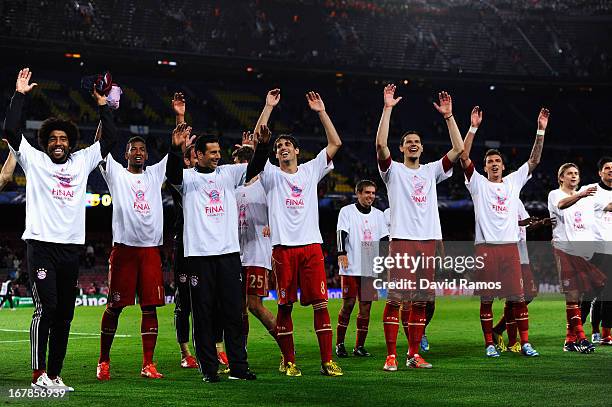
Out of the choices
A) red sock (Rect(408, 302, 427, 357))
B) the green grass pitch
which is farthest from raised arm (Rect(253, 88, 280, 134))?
red sock (Rect(408, 302, 427, 357))

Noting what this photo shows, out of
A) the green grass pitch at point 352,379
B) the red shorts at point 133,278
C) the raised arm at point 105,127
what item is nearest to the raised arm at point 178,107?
the raised arm at point 105,127

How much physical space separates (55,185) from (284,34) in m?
41.2

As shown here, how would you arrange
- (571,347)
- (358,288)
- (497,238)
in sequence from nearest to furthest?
1. (497,238)
2. (571,347)
3. (358,288)

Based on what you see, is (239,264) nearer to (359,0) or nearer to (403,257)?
(403,257)

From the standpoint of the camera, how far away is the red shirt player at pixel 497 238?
1216 centimetres

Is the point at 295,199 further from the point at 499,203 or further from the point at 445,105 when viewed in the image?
the point at 499,203

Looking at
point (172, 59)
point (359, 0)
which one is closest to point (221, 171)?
point (172, 59)

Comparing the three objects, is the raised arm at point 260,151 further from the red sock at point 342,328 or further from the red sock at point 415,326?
the red sock at point 342,328

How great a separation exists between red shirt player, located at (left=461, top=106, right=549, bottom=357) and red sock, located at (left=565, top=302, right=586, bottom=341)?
88cm

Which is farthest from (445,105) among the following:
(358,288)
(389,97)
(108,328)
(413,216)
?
(108,328)

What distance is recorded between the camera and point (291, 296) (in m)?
10.0

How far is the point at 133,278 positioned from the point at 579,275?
6.80 metres

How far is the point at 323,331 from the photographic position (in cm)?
1005

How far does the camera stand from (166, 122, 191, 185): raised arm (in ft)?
31.2
